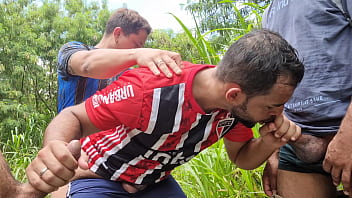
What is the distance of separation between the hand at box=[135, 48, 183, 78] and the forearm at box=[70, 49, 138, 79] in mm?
93

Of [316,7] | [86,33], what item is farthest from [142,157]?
[86,33]

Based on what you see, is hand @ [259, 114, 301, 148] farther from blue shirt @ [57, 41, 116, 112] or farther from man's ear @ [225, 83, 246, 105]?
blue shirt @ [57, 41, 116, 112]

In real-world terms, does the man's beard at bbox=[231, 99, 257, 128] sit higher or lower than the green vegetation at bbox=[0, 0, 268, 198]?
higher

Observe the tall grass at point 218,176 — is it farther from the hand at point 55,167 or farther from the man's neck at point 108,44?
the hand at point 55,167

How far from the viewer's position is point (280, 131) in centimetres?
151

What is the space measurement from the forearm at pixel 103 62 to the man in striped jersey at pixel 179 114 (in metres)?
0.20

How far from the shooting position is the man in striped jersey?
139 centimetres

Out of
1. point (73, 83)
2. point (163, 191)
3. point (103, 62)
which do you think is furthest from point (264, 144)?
point (73, 83)

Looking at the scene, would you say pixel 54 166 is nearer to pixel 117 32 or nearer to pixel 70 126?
pixel 70 126

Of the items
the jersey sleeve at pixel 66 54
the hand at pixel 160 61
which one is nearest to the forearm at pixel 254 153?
the hand at pixel 160 61

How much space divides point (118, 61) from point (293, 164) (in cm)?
93

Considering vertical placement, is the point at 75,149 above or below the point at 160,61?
below

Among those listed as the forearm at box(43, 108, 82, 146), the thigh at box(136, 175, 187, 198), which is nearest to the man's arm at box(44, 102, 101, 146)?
the forearm at box(43, 108, 82, 146)

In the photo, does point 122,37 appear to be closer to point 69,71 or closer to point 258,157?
point 69,71
